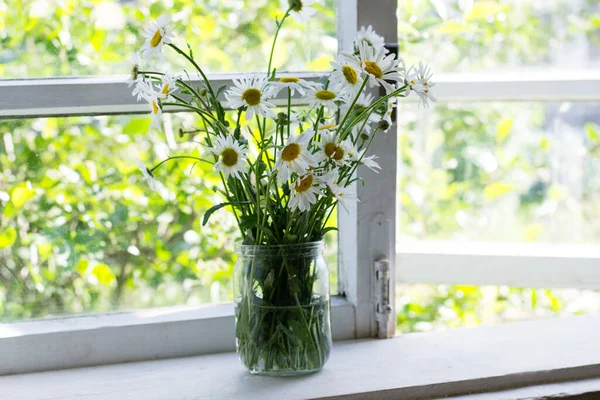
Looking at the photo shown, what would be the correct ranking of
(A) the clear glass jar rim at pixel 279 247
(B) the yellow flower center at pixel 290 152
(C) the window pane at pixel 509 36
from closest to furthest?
(B) the yellow flower center at pixel 290 152 < (A) the clear glass jar rim at pixel 279 247 < (C) the window pane at pixel 509 36

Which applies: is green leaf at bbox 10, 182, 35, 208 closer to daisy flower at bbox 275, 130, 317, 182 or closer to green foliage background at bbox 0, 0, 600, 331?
green foliage background at bbox 0, 0, 600, 331

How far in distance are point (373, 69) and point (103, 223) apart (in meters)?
0.55

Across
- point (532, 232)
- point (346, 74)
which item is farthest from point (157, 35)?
point (532, 232)

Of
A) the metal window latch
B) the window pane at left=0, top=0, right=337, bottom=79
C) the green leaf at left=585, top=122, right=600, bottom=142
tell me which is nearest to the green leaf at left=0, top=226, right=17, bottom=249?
the window pane at left=0, top=0, right=337, bottom=79

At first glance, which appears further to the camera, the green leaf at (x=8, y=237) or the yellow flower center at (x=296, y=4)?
the green leaf at (x=8, y=237)

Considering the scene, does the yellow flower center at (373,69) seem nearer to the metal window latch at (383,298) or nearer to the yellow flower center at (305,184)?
the yellow flower center at (305,184)

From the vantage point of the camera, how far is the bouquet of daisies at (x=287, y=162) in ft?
2.90

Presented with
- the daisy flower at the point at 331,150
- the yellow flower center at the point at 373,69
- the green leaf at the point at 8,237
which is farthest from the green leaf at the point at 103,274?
the yellow flower center at the point at 373,69

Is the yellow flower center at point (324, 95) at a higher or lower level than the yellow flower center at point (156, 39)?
lower

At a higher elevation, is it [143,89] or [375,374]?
[143,89]

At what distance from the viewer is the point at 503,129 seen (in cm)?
159

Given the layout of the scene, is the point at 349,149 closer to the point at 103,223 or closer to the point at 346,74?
the point at 346,74

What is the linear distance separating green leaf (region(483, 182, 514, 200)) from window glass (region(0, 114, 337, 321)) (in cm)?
52

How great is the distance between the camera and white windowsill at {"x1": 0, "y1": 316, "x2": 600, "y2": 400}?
3.21 ft
